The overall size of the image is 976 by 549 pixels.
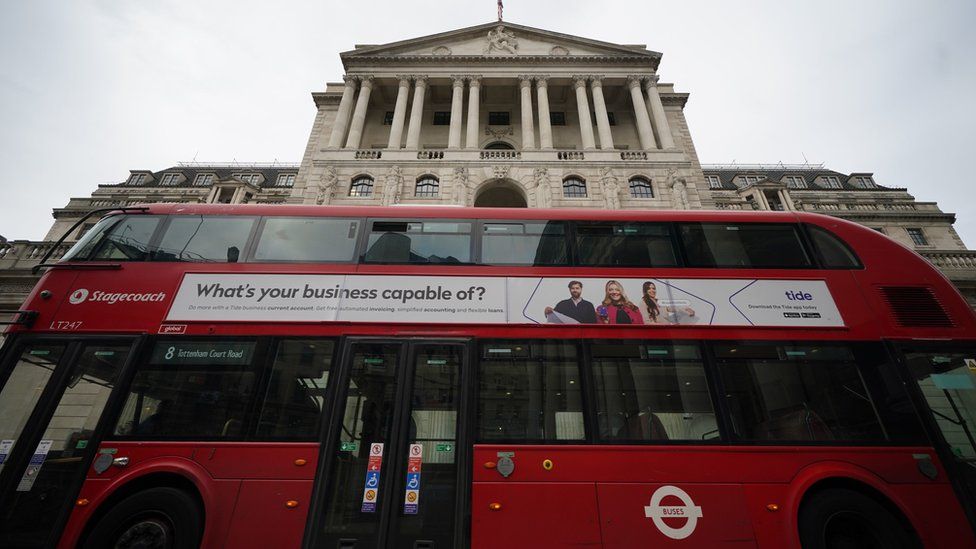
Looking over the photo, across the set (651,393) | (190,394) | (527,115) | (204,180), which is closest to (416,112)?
(527,115)

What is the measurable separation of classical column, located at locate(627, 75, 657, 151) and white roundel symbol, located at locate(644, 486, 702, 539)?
64.9 feet

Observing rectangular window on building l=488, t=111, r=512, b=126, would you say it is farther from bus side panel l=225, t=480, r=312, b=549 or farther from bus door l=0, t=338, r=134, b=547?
bus side panel l=225, t=480, r=312, b=549

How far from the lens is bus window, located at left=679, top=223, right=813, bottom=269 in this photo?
551cm

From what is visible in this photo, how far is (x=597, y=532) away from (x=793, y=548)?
2.10 meters

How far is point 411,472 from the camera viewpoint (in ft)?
14.1

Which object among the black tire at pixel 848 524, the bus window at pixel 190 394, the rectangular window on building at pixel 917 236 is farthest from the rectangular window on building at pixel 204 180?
the rectangular window on building at pixel 917 236

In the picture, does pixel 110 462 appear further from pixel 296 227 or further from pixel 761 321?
pixel 761 321

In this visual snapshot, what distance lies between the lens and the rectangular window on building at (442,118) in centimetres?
2469

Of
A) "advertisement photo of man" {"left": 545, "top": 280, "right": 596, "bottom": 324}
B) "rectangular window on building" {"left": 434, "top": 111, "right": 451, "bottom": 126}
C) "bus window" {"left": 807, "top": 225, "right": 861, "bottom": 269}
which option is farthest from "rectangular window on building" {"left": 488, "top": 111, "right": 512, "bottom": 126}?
"advertisement photo of man" {"left": 545, "top": 280, "right": 596, "bottom": 324}

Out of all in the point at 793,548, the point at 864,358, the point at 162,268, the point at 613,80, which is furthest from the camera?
the point at 613,80

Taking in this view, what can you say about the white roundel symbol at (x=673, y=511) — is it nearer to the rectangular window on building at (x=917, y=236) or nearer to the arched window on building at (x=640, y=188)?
the arched window on building at (x=640, y=188)

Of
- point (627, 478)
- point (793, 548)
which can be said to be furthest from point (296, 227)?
point (793, 548)

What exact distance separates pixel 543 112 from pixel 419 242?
19.1 m

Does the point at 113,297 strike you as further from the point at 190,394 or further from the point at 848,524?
the point at 848,524
